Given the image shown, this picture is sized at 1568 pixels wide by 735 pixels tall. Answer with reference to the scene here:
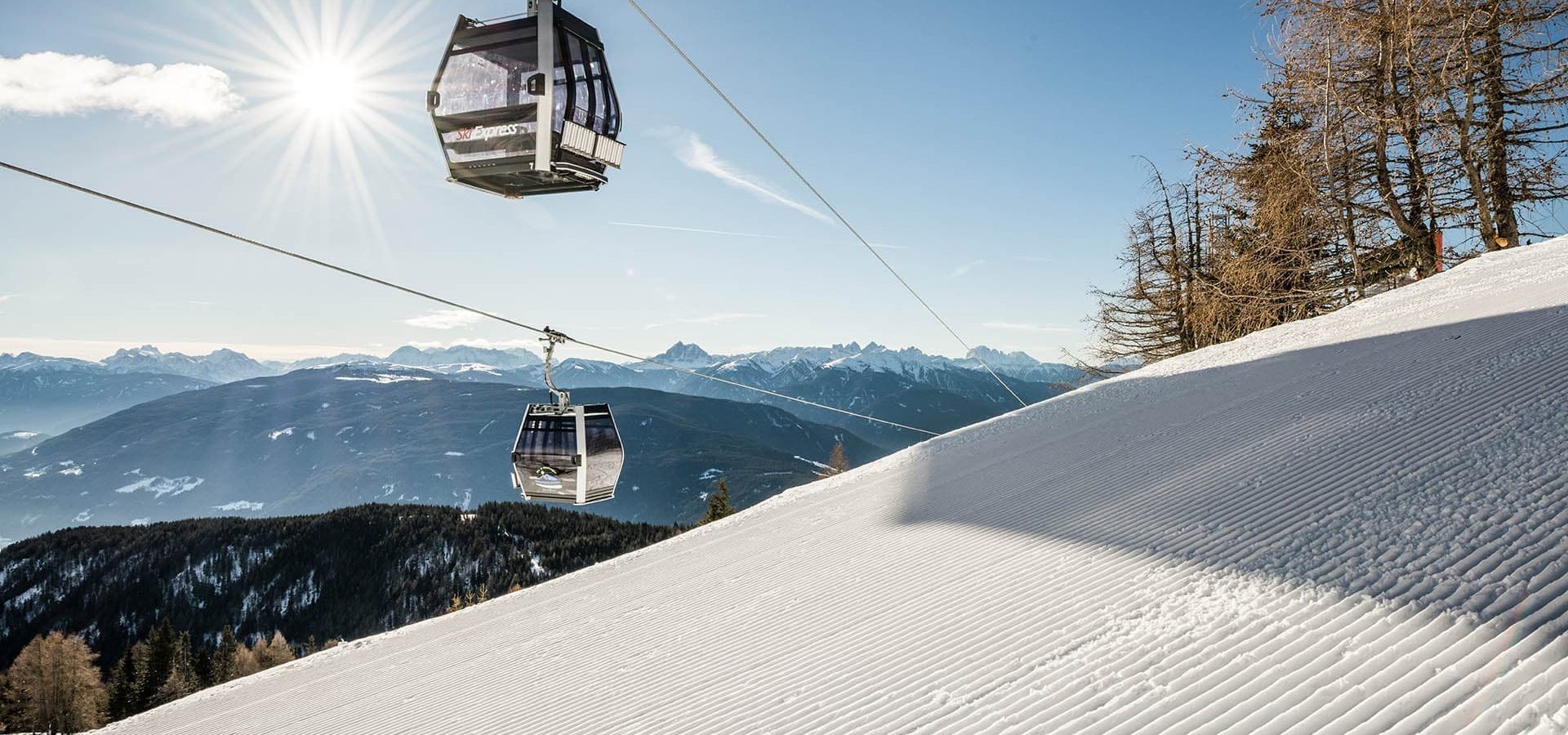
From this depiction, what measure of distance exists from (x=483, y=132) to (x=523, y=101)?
1.65 feet

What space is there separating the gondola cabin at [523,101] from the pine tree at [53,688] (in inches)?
2182

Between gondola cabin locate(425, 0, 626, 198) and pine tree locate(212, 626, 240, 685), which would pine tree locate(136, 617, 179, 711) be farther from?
gondola cabin locate(425, 0, 626, 198)

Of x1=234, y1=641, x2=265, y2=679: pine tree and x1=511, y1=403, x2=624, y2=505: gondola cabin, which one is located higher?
x1=511, y1=403, x2=624, y2=505: gondola cabin

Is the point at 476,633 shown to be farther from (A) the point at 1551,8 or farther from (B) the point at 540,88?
(A) the point at 1551,8

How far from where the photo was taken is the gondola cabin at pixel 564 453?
941 cm

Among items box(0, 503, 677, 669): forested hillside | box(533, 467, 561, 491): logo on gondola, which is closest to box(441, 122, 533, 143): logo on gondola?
box(533, 467, 561, 491): logo on gondola

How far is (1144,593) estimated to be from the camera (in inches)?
159

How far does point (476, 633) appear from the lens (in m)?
9.91

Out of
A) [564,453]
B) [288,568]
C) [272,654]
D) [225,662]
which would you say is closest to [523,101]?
[564,453]

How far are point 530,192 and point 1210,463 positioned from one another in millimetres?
6762

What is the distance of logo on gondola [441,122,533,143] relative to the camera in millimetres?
6352

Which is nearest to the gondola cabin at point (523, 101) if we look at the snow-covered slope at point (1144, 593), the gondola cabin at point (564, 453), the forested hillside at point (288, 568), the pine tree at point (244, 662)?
the gondola cabin at point (564, 453)

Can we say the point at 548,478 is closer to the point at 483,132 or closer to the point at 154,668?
the point at 483,132

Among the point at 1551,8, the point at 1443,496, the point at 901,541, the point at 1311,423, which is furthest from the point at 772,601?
the point at 1551,8
